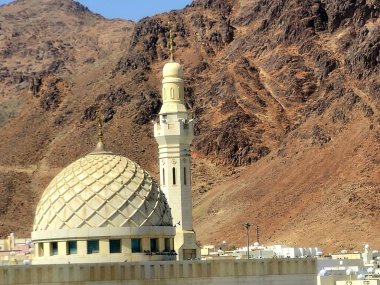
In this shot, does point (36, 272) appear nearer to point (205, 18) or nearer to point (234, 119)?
point (234, 119)

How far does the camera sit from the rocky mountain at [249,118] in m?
129

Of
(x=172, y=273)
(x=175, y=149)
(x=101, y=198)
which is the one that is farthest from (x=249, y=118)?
(x=172, y=273)

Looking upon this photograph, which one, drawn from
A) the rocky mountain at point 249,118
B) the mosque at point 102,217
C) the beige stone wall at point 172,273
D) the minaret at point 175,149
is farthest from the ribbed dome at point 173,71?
the rocky mountain at point 249,118

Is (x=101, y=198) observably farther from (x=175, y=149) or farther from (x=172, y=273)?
(x=175, y=149)

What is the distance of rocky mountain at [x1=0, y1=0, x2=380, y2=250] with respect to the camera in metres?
129

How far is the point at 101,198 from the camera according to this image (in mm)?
35562

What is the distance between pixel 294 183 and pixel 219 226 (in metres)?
9.05

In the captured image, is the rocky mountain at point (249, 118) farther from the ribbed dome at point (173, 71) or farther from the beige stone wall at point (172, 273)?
the beige stone wall at point (172, 273)

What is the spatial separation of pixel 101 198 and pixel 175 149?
21053 millimetres

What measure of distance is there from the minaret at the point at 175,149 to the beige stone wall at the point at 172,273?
17572 millimetres

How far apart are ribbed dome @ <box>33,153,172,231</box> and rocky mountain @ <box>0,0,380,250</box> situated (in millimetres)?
79901

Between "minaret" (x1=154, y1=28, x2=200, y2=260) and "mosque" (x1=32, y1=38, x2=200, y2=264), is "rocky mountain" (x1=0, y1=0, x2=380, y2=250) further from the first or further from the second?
"mosque" (x1=32, y1=38, x2=200, y2=264)

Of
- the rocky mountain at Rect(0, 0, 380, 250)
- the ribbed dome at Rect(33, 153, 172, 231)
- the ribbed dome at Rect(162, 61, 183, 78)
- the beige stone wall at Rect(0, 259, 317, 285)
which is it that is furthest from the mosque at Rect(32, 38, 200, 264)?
the rocky mountain at Rect(0, 0, 380, 250)

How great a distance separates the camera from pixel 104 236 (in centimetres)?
3547
